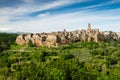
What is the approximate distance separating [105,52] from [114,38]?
136 ft

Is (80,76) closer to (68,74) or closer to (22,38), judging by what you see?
(68,74)

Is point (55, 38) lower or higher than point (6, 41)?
higher

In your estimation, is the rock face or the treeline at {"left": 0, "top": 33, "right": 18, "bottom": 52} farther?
the rock face

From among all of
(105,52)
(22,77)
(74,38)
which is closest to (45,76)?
(22,77)

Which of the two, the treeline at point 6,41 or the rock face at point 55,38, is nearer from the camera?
the treeline at point 6,41

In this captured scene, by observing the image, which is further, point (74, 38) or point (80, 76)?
point (74, 38)

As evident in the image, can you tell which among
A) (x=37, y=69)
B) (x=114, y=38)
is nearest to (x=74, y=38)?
(x=114, y=38)

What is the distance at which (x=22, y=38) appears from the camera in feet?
275

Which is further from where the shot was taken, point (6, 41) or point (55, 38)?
point (6, 41)

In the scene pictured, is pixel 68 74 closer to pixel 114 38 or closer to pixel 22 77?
pixel 22 77

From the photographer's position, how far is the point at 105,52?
59781 mm

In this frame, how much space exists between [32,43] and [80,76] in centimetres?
5435

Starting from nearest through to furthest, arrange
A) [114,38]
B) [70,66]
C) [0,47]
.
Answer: [70,66], [0,47], [114,38]

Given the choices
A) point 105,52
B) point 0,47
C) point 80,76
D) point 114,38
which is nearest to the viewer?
point 80,76
